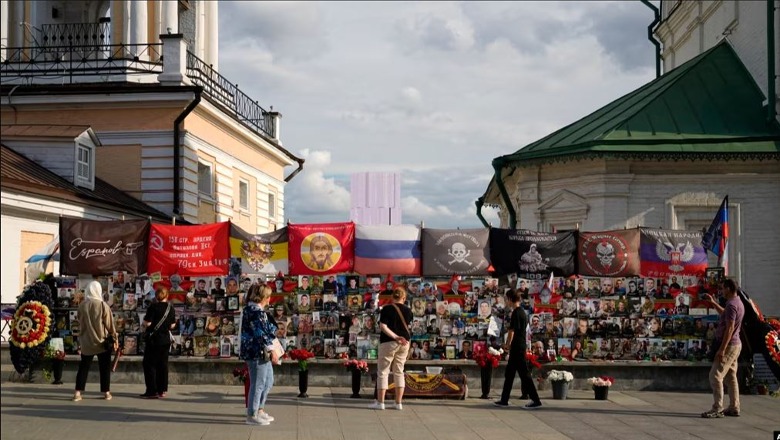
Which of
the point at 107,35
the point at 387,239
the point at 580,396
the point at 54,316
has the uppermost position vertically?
the point at 107,35

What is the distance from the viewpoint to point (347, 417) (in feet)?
40.3

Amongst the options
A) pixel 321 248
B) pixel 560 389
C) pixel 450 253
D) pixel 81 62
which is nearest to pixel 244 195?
pixel 81 62

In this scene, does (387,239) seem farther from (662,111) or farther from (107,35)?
(107,35)

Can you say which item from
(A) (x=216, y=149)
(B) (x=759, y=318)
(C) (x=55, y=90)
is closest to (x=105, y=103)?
(C) (x=55, y=90)

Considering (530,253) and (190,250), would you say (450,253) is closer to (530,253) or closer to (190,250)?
(530,253)

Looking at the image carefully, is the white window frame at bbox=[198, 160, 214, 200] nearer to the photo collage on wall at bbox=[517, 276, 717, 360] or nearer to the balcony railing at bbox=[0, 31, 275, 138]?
the balcony railing at bbox=[0, 31, 275, 138]

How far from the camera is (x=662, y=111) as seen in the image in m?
22.7

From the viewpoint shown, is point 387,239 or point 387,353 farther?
point 387,239

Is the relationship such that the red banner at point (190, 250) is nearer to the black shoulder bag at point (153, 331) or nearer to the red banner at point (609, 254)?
the black shoulder bag at point (153, 331)

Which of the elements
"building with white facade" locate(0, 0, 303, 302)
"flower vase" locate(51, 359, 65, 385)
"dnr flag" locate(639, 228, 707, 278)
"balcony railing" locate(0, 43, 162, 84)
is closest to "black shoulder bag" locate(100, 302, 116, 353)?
"flower vase" locate(51, 359, 65, 385)

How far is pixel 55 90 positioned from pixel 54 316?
13.7 meters

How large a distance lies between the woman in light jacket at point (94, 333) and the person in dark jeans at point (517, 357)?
572 centimetres

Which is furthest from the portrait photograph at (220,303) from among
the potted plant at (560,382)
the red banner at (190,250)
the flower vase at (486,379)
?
the potted plant at (560,382)

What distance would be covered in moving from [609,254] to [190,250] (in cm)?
717
